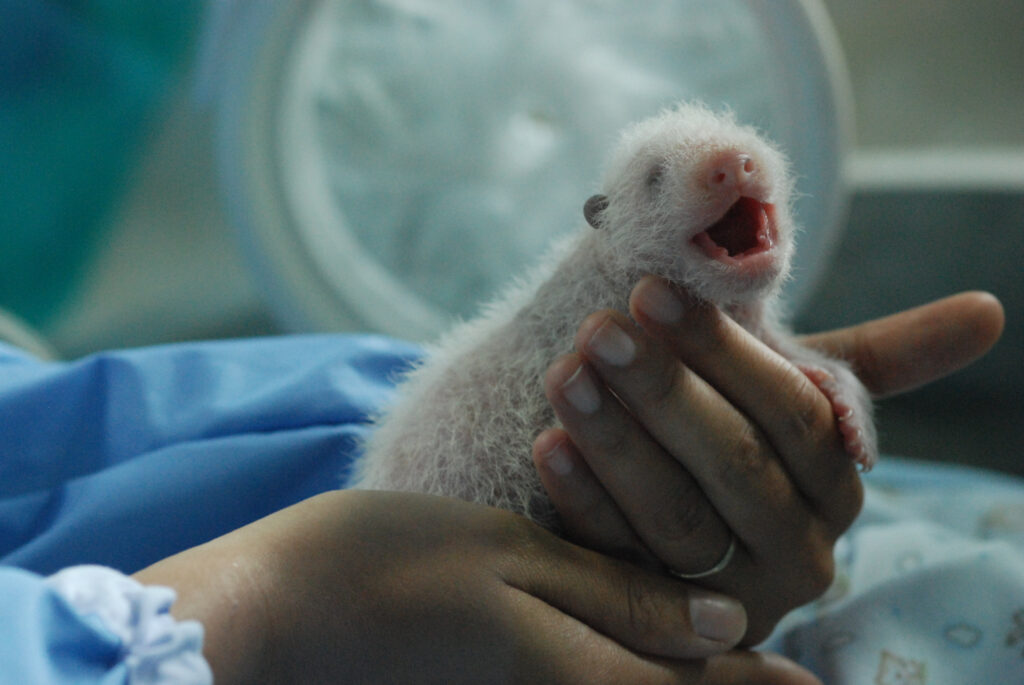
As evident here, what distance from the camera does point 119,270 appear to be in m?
2.14

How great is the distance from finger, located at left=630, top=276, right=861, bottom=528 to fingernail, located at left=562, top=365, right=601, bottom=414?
6 cm

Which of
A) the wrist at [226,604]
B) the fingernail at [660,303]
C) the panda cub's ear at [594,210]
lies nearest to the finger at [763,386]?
the fingernail at [660,303]

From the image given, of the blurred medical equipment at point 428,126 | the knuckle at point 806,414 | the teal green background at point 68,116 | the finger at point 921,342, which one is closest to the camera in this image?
the knuckle at point 806,414

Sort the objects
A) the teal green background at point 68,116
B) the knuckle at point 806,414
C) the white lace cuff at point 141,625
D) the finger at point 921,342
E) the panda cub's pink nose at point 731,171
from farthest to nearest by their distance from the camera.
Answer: the teal green background at point 68,116
the finger at point 921,342
the knuckle at point 806,414
the panda cub's pink nose at point 731,171
the white lace cuff at point 141,625

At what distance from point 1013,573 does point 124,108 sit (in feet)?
7.10

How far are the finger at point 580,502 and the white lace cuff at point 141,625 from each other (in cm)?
29

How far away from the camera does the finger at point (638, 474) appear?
58 cm

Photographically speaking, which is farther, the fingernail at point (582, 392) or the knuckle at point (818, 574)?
the knuckle at point (818, 574)

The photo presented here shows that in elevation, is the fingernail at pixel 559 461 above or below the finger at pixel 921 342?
below

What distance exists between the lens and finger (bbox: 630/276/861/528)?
22.6 inches

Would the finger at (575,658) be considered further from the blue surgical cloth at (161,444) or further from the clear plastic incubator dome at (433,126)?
the clear plastic incubator dome at (433,126)

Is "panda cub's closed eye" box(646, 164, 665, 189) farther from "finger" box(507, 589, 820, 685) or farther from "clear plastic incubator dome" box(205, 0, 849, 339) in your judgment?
"clear plastic incubator dome" box(205, 0, 849, 339)

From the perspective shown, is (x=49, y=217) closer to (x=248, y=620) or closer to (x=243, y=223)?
(x=243, y=223)

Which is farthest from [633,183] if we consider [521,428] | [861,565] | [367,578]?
[861,565]
